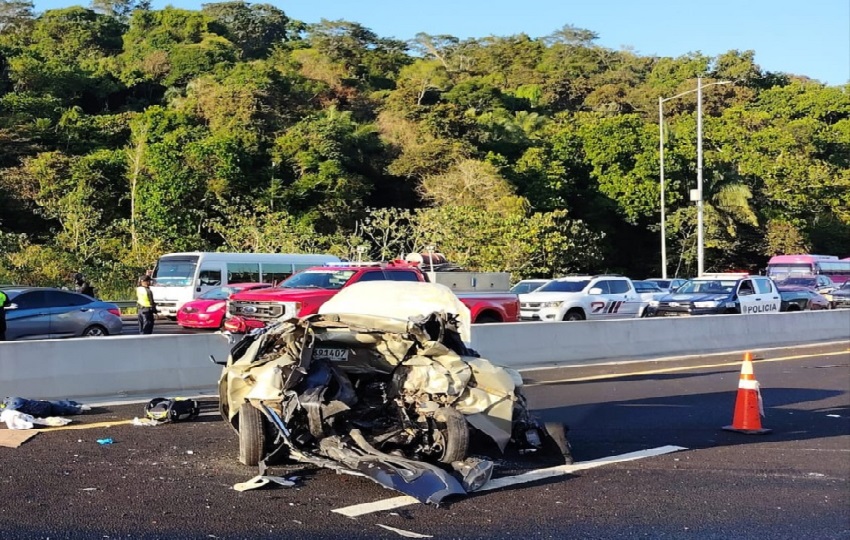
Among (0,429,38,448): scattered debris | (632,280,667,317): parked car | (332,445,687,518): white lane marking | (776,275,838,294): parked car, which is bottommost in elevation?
(776,275,838,294): parked car

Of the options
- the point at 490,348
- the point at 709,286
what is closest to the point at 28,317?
the point at 490,348

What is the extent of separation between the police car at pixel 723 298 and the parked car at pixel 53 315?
623 inches

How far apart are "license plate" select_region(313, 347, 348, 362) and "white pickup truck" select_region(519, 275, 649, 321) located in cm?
1841

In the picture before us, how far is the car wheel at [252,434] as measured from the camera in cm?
780

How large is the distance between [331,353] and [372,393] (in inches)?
20.9

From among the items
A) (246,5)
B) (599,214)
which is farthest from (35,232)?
(246,5)

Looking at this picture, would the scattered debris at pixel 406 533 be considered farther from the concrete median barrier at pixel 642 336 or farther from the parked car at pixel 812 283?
the parked car at pixel 812 283

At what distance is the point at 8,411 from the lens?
9992mm

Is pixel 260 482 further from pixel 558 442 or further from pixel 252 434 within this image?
pixel 558 442

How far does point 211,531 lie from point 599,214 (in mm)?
57221

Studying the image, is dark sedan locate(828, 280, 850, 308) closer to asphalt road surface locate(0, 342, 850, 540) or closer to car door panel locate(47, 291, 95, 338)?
asphalt road surface locate(0, 342, 850, 540)

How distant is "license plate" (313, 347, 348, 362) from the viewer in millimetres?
8109

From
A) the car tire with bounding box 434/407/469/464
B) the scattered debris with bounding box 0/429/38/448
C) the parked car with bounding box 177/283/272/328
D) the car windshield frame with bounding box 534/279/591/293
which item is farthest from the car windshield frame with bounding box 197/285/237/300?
the car tire with bounding box 434/407/469/464

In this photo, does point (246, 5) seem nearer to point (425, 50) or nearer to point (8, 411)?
point (425, 50)
